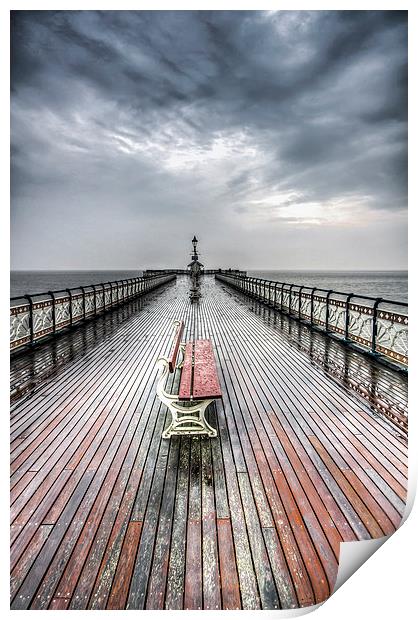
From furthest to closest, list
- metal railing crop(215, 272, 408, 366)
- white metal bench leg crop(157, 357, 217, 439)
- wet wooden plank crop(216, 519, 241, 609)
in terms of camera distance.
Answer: metal railing crop(215, 272, 408, 366) < white metal bench leg crop(157, 357, 217, 439) < wet wooden plank crop(216, 519, 241, 609)

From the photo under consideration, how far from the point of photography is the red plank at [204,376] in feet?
10.7

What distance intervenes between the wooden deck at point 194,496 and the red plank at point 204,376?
0.54 metres

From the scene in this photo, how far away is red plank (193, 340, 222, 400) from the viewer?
10.7 feet

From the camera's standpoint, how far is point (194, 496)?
8.27 feet

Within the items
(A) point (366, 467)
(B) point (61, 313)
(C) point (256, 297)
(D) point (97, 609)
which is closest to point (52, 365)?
(B) point (61, 313)

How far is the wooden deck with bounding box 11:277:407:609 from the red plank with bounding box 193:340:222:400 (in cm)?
54

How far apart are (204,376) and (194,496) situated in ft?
4.79

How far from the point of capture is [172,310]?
1367cm

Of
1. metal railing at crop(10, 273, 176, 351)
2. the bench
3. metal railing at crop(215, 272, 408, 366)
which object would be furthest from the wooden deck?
metal railing at crop(10, 273, 176, 351)

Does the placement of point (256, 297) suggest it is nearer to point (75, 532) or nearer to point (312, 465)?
point (312, 465)

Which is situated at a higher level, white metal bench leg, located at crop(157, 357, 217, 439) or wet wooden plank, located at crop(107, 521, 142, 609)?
white metal bench leg, located at crop(157, 357, 217, 439)

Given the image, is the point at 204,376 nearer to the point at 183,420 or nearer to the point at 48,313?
the point at 183,420

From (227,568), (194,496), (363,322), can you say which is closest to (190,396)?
(194,496)

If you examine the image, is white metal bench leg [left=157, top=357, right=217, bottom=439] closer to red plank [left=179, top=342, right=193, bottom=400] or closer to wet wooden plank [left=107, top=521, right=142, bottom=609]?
red plank [left=179, top=342, right=193, bottom=400]
